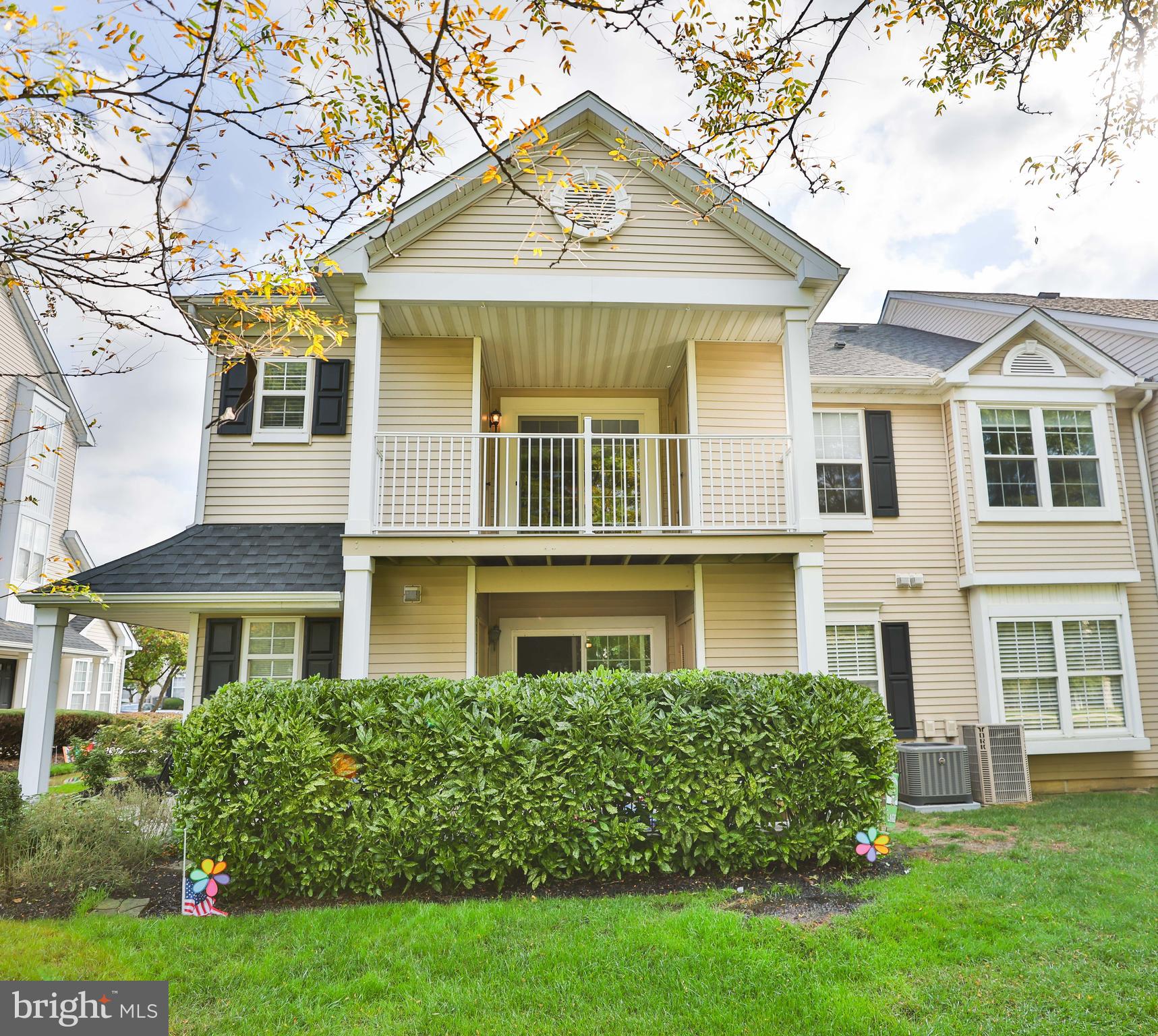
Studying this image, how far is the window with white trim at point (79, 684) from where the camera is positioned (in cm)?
2252

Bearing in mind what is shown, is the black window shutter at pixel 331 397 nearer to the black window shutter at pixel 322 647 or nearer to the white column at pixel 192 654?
the black window shutter at pixel 322 647

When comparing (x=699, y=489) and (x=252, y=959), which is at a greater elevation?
(x=699, y=489)

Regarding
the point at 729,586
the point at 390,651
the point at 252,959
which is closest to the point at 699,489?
the point at 729,586

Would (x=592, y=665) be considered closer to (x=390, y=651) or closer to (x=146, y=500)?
(x=390, y=651)

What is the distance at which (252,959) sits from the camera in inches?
170

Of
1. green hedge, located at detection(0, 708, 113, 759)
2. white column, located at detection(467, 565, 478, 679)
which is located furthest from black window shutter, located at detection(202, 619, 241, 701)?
green hedge, located at detection(0, 708, 113, 759)

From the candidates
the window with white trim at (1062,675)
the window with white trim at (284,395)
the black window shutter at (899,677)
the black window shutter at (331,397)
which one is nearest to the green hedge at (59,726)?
the window with white trim at (284,395)

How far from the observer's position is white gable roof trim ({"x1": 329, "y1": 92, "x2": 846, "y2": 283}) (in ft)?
27.2

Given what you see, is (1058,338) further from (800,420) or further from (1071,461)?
(800,420)

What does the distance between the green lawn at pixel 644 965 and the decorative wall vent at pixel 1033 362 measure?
768 centimetres

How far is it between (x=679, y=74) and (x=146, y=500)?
13823mm

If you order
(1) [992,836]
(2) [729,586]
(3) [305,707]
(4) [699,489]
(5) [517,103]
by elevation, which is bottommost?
(1) [992,836]

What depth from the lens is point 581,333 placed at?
9.38m

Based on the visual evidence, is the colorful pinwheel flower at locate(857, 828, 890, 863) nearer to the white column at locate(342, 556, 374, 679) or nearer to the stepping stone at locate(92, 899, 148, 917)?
the white column at locate(342, 556, 374, 679)
